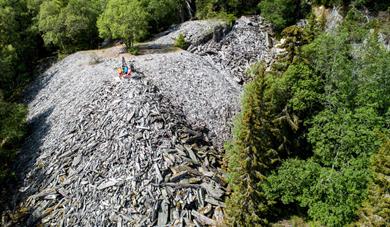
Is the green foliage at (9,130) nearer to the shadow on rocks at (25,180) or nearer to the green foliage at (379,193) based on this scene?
the shadow on rocks at (25,180)

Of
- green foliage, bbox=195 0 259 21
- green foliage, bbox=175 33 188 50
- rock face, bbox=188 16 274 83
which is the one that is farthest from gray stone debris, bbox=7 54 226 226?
green foliage, bbox=195 0 259 21

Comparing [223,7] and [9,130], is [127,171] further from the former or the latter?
[223,7]

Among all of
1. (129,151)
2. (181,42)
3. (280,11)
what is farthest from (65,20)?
(280,11)

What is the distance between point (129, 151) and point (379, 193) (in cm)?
1665

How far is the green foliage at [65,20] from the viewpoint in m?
41.7

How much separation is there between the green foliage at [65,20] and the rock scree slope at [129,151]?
11.9 metres

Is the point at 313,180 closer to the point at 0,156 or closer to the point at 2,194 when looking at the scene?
the point at 2,194

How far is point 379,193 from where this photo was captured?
18.5 metres

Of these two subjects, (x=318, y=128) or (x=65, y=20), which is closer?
(x=318, y=128)

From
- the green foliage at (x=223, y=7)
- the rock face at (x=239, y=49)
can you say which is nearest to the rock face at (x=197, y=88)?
the rock face at (x=239, y=49)

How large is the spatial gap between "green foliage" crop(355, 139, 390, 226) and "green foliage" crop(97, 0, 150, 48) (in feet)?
97.0

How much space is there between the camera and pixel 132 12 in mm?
38031

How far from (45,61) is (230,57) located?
28.3 m

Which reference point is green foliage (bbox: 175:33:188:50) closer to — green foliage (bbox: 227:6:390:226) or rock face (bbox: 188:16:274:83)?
rock face (bbox: 188:16:274:83)
